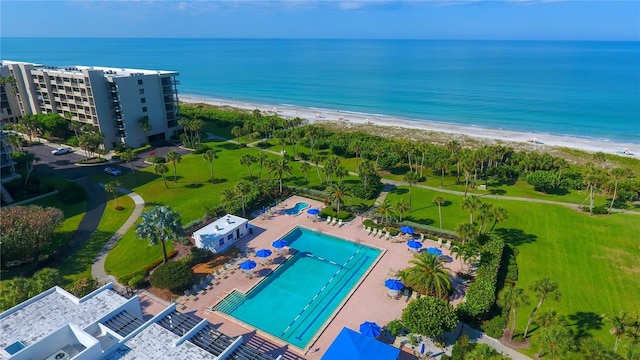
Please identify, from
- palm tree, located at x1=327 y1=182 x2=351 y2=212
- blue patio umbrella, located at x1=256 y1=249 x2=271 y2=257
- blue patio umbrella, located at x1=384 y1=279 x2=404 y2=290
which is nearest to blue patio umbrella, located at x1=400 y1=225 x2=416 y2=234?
palm tree, located at x1=327 y1=182 x2=351 y2=212

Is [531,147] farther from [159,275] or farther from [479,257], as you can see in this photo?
[159,275]

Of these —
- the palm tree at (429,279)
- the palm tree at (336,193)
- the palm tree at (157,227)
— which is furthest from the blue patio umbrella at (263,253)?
the palm tree at (429,279)

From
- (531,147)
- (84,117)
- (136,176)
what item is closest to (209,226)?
(136,176)

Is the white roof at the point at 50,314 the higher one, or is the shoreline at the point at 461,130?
the white roof at the point at 50,314

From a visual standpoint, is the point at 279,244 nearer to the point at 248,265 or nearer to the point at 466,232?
the point at 248,265

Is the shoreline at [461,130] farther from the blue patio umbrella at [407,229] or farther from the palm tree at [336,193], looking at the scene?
the blue patio umbrella at [407,229]

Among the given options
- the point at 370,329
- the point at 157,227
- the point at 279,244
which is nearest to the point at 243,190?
the point at 279,244
